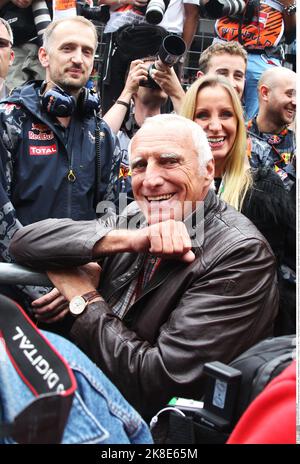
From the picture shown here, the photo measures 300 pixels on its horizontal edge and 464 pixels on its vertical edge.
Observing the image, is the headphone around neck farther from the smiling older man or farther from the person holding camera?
the smiling older man

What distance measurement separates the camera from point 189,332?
201 centimetres

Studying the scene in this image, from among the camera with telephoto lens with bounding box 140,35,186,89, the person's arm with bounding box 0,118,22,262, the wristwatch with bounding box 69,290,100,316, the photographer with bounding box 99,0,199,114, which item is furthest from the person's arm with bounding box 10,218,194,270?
the photographer with bounding box 99,0,199,114

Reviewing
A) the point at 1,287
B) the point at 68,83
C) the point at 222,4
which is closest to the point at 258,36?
the point at 222,4

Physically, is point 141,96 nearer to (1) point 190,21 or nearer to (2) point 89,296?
(1) point 190,21

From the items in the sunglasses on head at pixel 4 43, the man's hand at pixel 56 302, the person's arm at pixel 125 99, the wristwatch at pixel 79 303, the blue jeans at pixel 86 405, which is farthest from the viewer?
the person's arm at pixel 125 99

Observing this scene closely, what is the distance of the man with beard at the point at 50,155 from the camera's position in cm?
316

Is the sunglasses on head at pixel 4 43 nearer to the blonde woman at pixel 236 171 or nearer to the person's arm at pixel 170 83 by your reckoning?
the person's arm at pixel 170 83

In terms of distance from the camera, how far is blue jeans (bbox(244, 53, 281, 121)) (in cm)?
484

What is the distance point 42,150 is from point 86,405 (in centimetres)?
220

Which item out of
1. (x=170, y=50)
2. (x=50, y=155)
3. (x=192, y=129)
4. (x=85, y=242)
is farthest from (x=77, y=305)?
(x=170, y=50)

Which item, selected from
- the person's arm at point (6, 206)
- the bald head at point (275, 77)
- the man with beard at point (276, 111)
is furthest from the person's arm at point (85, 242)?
the bald head at point (275, 77)

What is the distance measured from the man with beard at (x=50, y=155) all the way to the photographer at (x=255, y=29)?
1.67 metres

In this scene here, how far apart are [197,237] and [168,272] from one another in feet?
0.49

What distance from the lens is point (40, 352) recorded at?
3.45 ft
